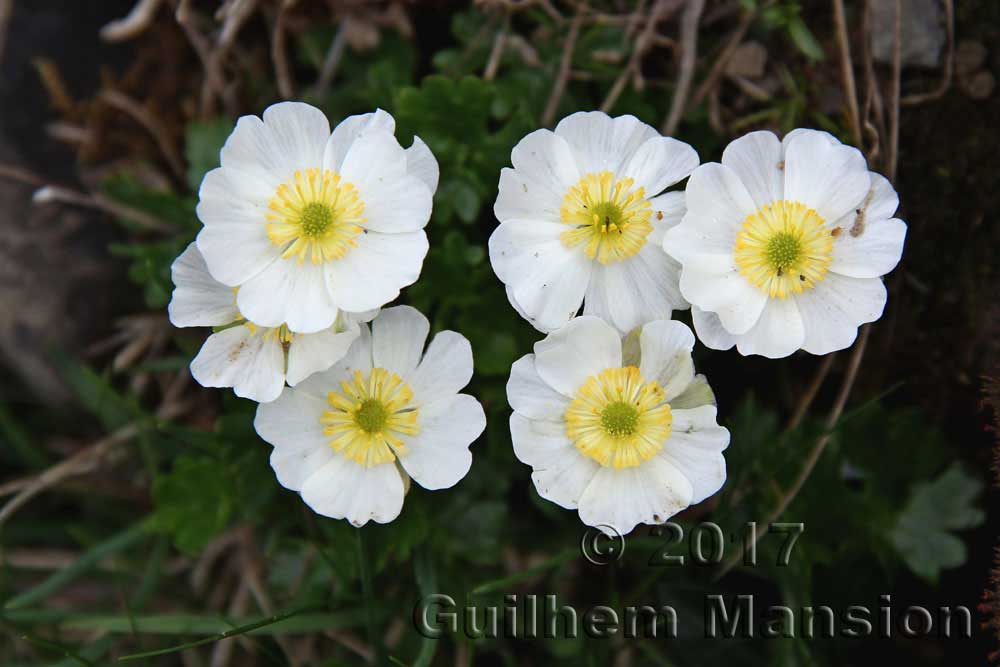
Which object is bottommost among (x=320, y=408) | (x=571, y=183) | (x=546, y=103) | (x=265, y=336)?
(x=320, y=408)

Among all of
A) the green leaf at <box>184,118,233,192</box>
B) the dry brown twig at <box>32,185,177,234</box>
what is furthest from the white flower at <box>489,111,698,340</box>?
the dry brown twig at <box>32,185,177,234</box>

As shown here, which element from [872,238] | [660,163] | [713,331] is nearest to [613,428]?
[713,331]

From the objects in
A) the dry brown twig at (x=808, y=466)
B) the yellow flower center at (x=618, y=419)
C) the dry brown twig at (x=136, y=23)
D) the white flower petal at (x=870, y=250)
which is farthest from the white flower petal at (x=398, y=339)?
the dry brown twig at (x=136, y=23)

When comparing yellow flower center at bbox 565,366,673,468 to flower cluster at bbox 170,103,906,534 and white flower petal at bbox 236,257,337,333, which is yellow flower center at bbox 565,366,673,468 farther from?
white flower petal at bbox 236,257,337,333

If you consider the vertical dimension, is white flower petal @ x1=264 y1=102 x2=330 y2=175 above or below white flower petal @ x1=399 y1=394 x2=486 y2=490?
above

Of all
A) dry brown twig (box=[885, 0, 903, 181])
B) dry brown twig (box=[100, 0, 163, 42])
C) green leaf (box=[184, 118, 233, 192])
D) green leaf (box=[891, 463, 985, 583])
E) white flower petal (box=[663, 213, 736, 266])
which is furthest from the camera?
dry brown twig (box=[100, 0, 163, 42])

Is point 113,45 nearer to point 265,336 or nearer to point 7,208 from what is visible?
point 7,208

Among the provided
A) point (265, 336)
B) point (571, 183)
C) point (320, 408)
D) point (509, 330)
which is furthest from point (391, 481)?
point (571, 183)
